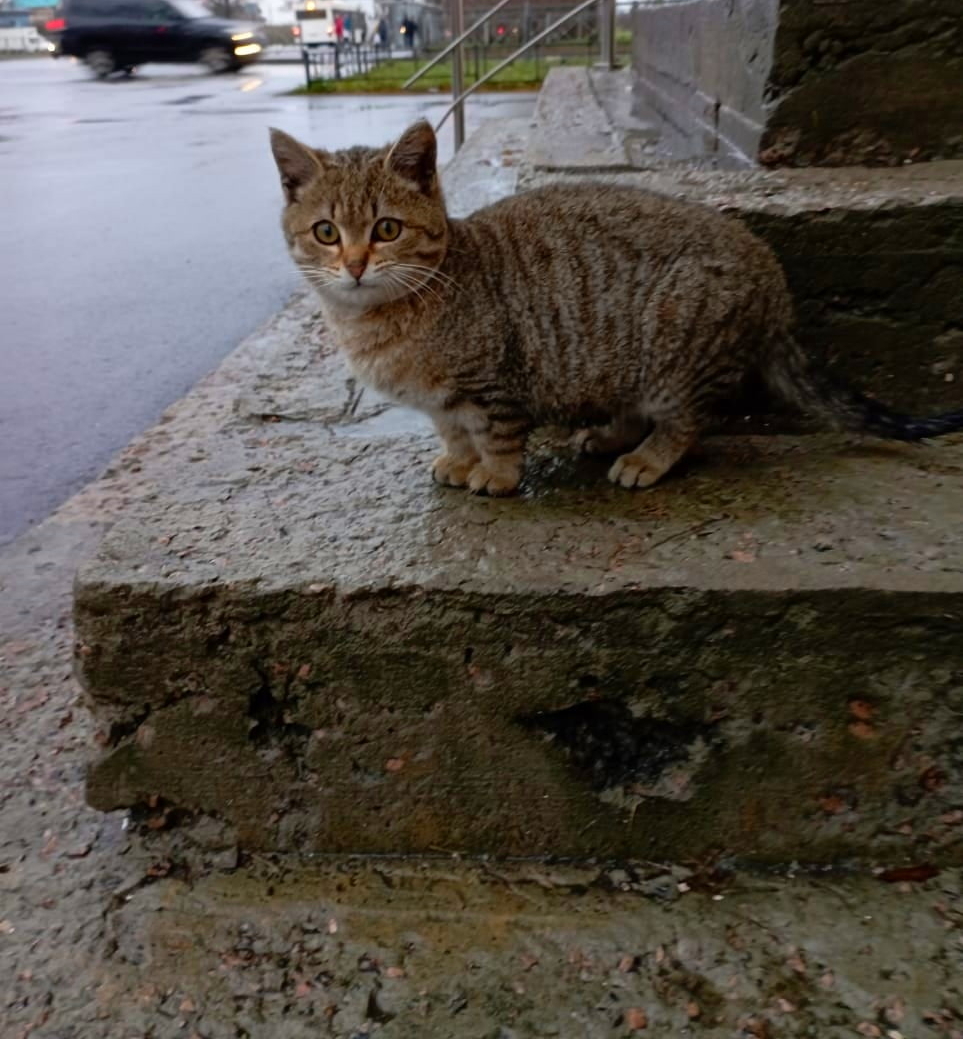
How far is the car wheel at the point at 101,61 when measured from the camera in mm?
22688

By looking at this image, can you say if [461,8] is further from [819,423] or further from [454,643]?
[454,643]

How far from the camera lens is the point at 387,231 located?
7.11 ft

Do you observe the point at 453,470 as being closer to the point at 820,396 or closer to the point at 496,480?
the point at 496,480

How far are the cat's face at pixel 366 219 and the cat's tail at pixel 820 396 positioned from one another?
0.76 m

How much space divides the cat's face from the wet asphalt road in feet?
6.12

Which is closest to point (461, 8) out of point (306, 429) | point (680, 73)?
point (680, 73)

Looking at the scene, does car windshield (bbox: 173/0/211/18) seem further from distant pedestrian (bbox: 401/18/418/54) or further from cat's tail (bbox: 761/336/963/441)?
cat's tail (bbox: 761/336/963/441)

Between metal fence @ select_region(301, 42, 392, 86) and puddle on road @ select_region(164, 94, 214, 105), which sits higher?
puddle on road @ select_region(164, 94, 214, 105)

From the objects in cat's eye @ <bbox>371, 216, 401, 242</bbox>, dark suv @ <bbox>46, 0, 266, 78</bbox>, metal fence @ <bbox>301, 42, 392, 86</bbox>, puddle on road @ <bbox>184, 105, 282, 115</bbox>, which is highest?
cat's eye @ <bbox>371, 216, 401, 242</bbox>

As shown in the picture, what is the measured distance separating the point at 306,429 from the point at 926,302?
152cm

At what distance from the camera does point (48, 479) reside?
3.86 meters

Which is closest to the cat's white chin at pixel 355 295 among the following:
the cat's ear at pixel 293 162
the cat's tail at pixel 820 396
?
the cat's ear at pixel 293 162

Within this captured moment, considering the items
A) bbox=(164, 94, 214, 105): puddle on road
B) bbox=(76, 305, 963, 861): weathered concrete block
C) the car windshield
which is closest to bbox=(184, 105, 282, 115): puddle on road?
bbox=(164, 94, 214, 105): puddle on road

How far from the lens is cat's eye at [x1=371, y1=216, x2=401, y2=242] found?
2.16 meters
